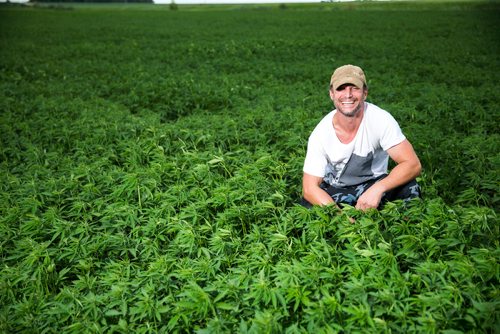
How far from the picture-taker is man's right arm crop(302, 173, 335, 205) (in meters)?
3.51

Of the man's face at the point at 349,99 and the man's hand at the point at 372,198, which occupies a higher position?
the man's face at the point at 349,99

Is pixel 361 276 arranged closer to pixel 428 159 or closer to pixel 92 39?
pixel 428 159

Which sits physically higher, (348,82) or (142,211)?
(348,82)

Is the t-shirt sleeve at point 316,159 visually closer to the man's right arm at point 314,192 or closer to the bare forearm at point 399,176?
the man's right arm at point 314,192

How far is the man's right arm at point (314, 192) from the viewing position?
3.51m

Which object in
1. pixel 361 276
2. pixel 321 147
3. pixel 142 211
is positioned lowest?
pixel 142 211

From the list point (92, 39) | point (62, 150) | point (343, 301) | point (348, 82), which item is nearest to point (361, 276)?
point (343, 301)

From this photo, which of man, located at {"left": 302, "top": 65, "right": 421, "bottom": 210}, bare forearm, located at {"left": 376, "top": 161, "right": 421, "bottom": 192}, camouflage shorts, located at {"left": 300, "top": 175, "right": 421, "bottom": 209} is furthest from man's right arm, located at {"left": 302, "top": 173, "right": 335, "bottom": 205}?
bare forearm, located at {"left": 376, "top": 161, "right": 421, "bottom": 192}

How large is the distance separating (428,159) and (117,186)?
139 inches

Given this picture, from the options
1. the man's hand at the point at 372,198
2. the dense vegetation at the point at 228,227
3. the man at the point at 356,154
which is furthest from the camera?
the man at the point at 356,154

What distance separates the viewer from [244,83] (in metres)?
10.4

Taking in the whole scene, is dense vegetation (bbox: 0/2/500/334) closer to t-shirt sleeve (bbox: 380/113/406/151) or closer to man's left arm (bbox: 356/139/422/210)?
man's left arm (bbox: 356/139/422/210)

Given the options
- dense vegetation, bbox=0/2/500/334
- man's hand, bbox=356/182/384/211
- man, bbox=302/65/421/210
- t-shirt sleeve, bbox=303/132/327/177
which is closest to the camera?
dense vegetation, bbox=0/2/500/334

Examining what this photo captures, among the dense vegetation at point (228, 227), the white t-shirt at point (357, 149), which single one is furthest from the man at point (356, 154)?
the dense vegetation at point (228, 227)
